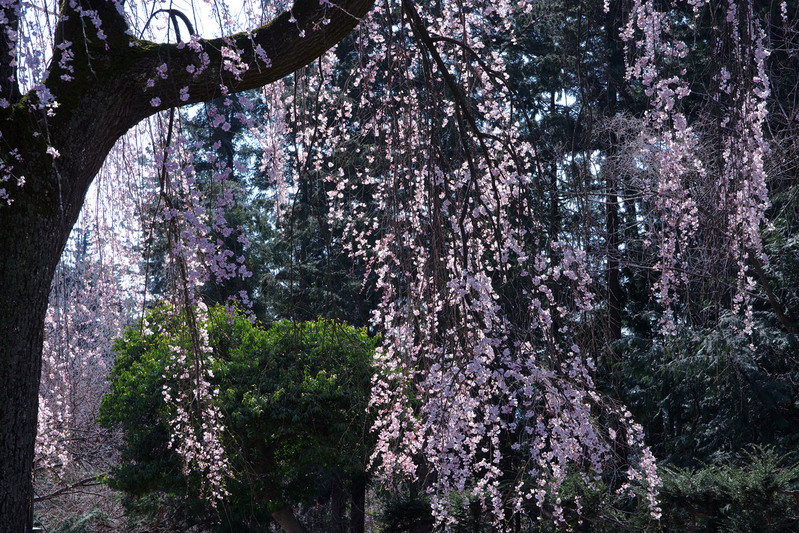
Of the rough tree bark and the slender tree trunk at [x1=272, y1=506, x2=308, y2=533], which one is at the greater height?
the rough tree bark

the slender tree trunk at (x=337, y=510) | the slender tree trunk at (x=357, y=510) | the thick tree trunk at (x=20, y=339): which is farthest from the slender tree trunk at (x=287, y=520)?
the thick tree trunk at (x=20, y=339)

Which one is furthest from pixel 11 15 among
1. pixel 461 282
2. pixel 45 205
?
pixel 461 282

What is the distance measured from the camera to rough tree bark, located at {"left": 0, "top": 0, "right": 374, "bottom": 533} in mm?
2561

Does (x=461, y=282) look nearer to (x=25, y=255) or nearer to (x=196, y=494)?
(x=25, y=255)

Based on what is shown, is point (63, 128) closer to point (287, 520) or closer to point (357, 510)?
point (287, 520)

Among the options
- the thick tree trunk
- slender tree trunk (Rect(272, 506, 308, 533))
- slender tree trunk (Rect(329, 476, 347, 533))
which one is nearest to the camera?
the thick tree trunk

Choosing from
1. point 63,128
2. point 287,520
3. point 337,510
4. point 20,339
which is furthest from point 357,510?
point 63,128

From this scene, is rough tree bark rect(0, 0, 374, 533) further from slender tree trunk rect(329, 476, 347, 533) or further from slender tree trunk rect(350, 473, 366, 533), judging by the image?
slender tree trunk rect(329, 476, 347, 533)

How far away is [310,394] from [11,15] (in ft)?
20.4

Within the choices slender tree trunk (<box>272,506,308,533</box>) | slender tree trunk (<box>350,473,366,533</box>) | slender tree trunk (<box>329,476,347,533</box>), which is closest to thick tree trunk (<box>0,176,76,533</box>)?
slender tree trunk (<box>272,506,308,533</box>)

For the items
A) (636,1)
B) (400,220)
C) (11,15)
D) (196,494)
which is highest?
(636,1)

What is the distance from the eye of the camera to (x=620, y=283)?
440 inches

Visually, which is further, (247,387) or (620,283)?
(620,283)

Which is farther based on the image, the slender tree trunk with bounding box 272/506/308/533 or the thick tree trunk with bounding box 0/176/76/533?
the slender tree trunk with bounding box 272/506/308/533
